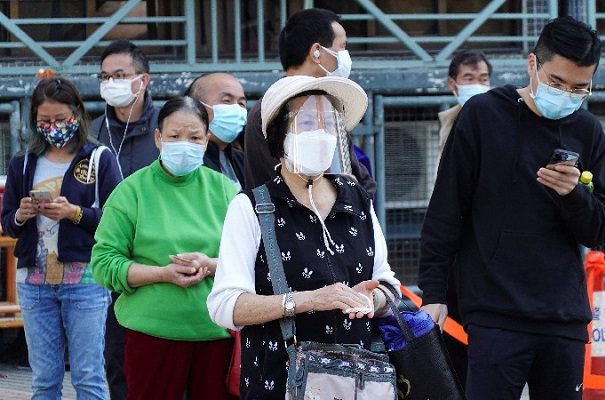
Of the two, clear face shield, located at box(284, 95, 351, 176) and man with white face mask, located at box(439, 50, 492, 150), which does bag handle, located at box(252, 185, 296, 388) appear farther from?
man with white face mask, located at box(439, 50, 492, 150)

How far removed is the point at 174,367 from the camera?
588cm

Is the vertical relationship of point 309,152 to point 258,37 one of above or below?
below

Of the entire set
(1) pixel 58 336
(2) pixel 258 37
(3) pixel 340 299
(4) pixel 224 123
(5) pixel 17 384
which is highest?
(2) pixel 258 37

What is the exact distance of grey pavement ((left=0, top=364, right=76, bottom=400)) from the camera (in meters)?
9.12

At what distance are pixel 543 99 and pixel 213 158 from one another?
2186 millimetres

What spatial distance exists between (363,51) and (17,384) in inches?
196

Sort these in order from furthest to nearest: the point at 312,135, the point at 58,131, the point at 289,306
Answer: the point at 58,131
the point at 312,135
the point at 289,306

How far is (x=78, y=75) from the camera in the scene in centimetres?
1127

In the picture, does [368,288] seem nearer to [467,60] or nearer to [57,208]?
[57,208]

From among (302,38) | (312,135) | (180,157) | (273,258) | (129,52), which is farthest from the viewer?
(129,52)

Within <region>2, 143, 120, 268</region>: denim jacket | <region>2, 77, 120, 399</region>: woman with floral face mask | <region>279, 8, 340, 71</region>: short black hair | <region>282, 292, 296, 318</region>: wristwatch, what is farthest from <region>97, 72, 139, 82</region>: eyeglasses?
<region>282, 292, 296, 318</region>: wristwatch

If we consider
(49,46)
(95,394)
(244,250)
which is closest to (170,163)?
(95,394)

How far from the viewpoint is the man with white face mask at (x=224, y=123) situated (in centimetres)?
694

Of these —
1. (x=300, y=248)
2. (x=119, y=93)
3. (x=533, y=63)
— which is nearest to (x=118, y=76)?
(x=119, y=93)
